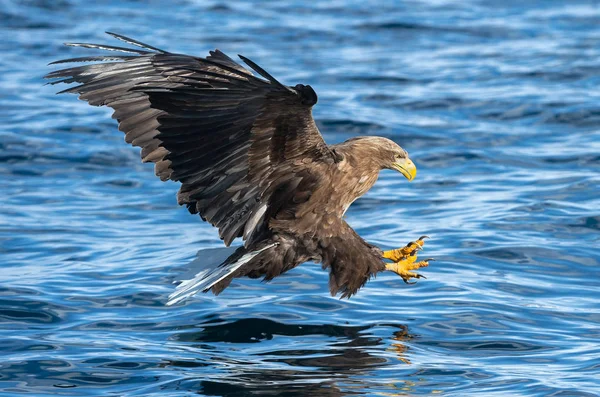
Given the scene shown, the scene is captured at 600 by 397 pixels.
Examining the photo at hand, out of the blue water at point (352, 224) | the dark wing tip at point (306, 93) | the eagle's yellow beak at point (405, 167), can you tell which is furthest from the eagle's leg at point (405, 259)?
the dark wing tip at point (306, 93)

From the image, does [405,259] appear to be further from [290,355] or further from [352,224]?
[352,224]

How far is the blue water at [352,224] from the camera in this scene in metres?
5.45

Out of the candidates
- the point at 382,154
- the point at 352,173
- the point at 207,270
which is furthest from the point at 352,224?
the point at 207,270

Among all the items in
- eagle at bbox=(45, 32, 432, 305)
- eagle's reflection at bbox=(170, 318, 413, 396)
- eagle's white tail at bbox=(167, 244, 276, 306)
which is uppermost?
eagle at bbox=(45, 32, 432, 305)

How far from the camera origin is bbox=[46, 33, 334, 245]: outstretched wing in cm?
511

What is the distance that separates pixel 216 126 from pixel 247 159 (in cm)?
33

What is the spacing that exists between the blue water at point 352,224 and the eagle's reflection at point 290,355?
2 cm

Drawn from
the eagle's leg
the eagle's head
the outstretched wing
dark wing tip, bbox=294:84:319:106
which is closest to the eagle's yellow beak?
the eagle's head

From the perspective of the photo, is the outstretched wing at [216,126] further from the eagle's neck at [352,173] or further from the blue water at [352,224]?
the blue water at [352,224]

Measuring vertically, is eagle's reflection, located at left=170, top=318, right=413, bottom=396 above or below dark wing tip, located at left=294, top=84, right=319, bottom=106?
below

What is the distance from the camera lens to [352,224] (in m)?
8.35

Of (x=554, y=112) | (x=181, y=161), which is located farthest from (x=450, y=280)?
(x=554, y=112)

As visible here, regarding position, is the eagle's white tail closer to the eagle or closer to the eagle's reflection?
the eagle

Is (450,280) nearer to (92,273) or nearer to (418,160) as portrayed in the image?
(92,273)
